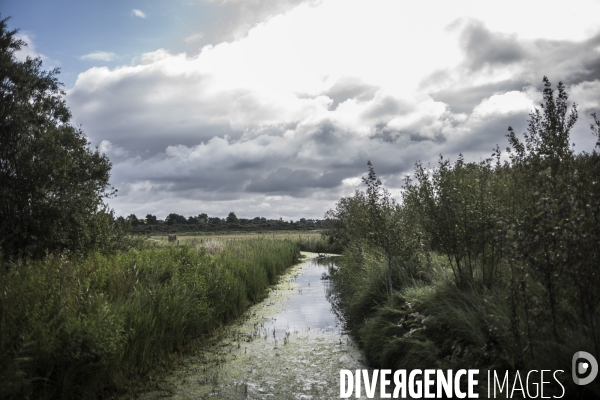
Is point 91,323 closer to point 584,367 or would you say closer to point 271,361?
point 271,361

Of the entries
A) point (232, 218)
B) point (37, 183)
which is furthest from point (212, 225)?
point (37, 183)

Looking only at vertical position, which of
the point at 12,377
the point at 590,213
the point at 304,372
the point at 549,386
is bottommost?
the point at 304,372

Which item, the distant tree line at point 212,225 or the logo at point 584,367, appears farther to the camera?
the distant tree line at point 212,225

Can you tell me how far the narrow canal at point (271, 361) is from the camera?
6020 mm

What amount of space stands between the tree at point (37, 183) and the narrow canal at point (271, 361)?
17.1ft

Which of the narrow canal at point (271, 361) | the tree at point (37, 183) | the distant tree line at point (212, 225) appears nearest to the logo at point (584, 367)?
the narrow canal at point (271, 361)

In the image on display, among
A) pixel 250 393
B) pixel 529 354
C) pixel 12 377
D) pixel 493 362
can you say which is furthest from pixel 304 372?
pixel 12 377

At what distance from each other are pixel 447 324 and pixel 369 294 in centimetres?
335

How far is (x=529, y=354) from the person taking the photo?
5027 mm

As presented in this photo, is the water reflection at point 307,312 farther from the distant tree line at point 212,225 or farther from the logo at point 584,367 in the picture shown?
the distant tree line at point 212,225

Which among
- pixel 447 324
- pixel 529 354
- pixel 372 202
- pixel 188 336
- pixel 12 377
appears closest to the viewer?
pixel 12 377

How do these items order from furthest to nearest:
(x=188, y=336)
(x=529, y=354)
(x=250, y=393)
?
(x=188, y=336), (x=250, y=393), (x=529, y=354)

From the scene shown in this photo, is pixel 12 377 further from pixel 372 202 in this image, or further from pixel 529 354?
pixel 372 202

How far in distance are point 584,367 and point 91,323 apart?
5136 millimetres
